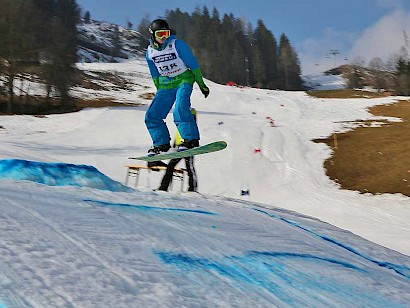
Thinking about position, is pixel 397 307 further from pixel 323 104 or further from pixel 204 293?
pixel 323 104

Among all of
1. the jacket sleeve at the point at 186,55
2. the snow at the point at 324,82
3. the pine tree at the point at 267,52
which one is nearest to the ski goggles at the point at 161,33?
the jacket sleeve at the point at 186,55

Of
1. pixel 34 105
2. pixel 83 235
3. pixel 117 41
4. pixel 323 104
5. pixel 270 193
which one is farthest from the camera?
pixel 117 41

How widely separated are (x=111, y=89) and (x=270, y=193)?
1415 inches

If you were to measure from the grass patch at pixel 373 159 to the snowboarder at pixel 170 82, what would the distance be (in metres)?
7.60

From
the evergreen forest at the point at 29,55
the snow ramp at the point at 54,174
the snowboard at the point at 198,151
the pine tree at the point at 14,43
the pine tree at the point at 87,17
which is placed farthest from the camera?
the pine tree at the point at 87,17

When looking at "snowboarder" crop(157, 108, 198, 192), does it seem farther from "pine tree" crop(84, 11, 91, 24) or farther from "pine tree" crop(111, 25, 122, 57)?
"pine tree" crop(84, 11, 91, 24)

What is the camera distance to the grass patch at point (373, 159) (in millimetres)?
12047

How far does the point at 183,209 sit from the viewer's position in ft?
11.4

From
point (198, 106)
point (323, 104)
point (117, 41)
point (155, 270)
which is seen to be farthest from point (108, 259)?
point (117, 41)

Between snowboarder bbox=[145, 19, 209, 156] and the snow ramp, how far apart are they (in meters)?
1.32

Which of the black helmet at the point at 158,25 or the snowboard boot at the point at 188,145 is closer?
the snowboard boot at the point at 188,145

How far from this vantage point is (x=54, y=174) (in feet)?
14.1

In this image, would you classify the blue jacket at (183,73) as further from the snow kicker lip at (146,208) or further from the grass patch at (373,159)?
the grass patch at (373,159)

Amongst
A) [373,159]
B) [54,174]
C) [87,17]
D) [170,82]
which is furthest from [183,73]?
[87,17]
